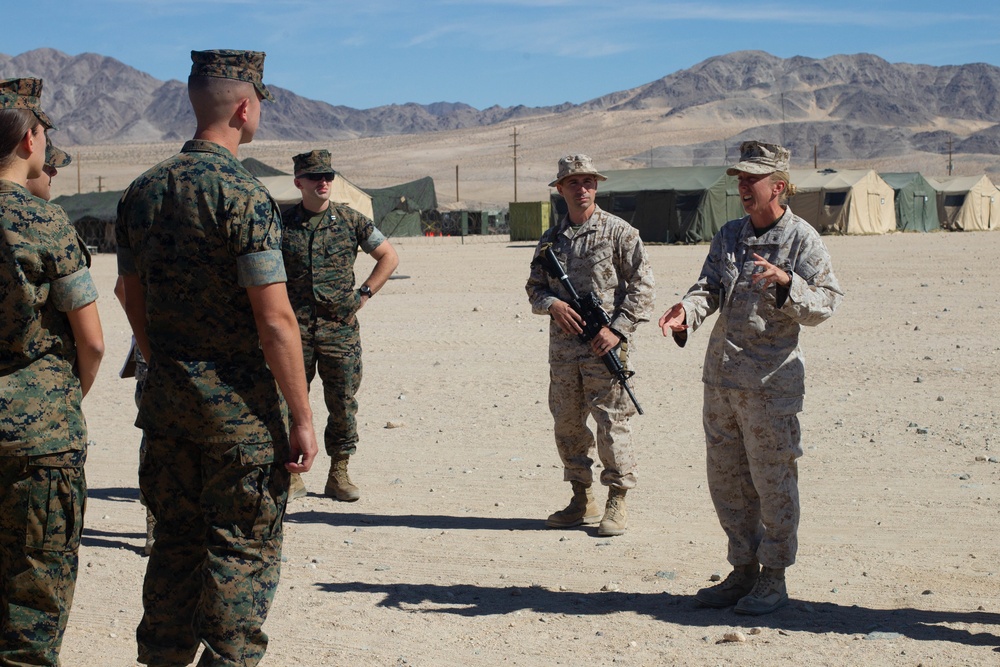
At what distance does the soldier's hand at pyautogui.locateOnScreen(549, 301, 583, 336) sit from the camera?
5934 mm

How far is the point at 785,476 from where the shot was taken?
470 cm

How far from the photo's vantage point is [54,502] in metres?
3.45

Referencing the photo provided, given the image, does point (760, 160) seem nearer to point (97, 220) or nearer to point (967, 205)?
point (97, 220)

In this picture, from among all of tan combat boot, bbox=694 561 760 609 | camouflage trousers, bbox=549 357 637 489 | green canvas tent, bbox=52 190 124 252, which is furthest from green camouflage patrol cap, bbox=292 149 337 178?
green canvas tent, bbox=52 190 124 252

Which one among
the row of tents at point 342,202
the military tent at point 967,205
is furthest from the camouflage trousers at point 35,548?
the military tent at point 967,205

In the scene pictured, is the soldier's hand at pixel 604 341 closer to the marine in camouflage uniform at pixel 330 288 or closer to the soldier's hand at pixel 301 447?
the marine in camouflage uniform at pixel 330 288

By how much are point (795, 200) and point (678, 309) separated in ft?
126

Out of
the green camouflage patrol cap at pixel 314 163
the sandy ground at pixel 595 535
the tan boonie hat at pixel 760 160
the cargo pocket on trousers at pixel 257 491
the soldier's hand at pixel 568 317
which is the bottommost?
the sandy ground at pixel 595 535

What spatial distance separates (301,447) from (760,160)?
236cm

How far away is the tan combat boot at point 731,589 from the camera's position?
4.84 metres

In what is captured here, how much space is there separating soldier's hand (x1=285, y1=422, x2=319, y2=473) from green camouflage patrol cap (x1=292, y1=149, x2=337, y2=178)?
3.50m

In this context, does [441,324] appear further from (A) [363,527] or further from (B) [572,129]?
(B) [572,129]

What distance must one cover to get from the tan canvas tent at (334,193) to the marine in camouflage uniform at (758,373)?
111 ft

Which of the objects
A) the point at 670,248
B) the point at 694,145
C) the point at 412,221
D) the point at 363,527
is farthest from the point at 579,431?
the point at 694,145
